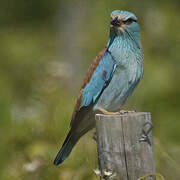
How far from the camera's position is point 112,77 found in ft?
13.8

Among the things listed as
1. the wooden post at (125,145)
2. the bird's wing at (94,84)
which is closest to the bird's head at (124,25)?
the bird's wing at (94,84)

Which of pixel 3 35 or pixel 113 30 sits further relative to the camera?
pixel 3 35

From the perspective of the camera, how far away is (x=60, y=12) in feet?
50.8

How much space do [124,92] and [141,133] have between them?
93 centimetres

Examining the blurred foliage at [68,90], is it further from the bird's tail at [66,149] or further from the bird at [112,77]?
the bird at [112,77]

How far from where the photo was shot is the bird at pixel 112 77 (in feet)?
13.7

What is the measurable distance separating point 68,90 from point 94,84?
410cm

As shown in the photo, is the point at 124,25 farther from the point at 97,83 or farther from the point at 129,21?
the point at 97,83

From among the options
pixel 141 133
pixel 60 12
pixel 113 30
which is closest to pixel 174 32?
pixel 113 30

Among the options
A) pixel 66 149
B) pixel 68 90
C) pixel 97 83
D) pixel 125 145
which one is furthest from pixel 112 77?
pixel 68 90

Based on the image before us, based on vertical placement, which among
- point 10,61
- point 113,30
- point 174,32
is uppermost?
point 113,30

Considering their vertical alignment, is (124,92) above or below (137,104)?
above

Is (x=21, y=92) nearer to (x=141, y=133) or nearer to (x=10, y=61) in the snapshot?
(x=10, y=61)

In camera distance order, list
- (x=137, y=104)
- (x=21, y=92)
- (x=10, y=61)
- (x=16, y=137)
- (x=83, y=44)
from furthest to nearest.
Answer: (x=10, y=61), (x=83, y=44), (x=21, y=92), (x=137, y=104), (x=16, y=137)
